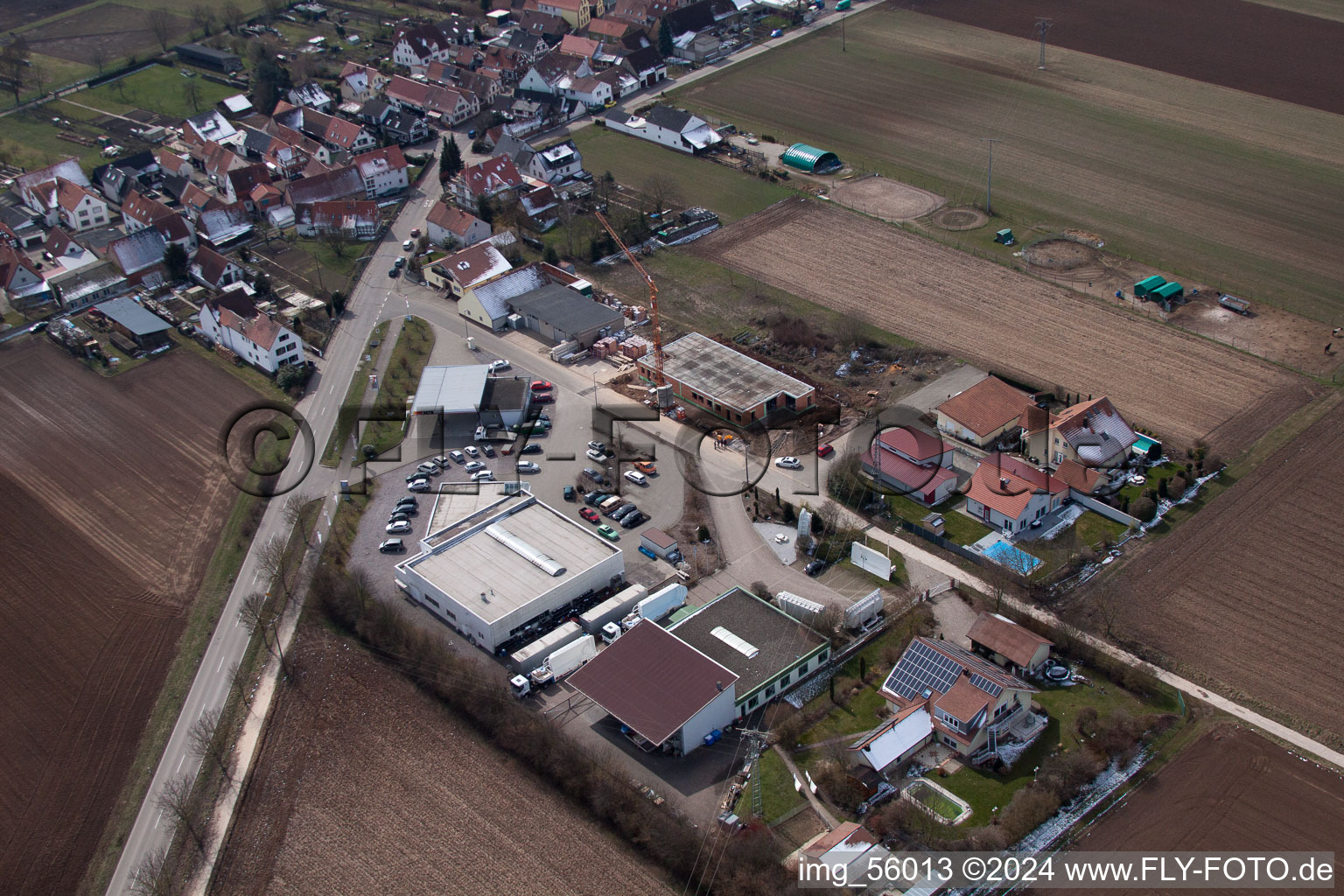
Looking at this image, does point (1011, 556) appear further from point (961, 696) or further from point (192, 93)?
point (192, 93)

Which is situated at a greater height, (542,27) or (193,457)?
(542,27)

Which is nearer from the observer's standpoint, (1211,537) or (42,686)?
(42,686)

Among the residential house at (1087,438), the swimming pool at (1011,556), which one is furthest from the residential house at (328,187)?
the swimming pool at (1011,556)

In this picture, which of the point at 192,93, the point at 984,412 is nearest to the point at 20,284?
the point at 192,93

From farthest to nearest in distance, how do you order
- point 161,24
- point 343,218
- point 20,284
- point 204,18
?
point 204,18 < point 161,24 < point 343,218 < point 20,284

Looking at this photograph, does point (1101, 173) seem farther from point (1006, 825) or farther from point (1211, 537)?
point (1006, 825)

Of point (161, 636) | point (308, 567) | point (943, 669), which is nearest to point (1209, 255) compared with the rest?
point (943, 669)

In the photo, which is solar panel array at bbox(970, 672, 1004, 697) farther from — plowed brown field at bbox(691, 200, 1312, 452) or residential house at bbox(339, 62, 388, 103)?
residential house at bbox(339, 62, 388, 103)
